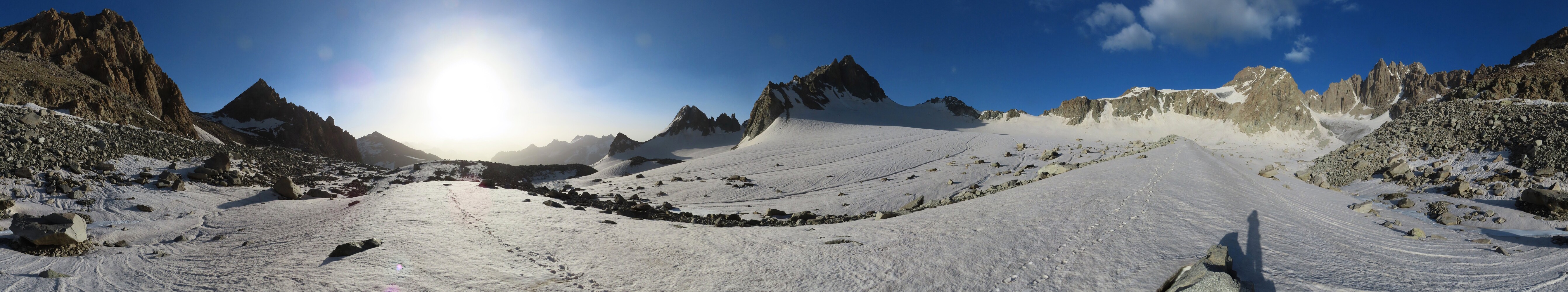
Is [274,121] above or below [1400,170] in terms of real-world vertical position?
above

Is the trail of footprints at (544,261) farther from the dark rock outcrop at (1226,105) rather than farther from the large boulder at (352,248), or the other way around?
the dark rock outcrop at (1226,105)

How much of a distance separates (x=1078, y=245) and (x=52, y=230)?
13.6 metres

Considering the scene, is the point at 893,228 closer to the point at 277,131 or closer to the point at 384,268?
the point at 384,268

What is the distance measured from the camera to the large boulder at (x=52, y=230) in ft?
20.4

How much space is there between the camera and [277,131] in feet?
181

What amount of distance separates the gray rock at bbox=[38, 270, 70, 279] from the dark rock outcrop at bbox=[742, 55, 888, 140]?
59.4m

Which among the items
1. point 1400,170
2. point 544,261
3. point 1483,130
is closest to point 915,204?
point 544,261

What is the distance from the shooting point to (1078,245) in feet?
21.3

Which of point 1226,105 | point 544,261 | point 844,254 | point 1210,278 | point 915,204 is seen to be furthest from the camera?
point 1226,105

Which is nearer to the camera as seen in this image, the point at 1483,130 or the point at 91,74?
the point at 1483,130

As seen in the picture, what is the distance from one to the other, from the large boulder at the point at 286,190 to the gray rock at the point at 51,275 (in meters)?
11.5

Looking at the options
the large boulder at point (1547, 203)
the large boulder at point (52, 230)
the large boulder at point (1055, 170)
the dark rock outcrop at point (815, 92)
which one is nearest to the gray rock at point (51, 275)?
the large boulder at point (52, 230)

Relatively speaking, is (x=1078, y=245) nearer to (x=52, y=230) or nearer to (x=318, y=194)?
(x=52, y=230)

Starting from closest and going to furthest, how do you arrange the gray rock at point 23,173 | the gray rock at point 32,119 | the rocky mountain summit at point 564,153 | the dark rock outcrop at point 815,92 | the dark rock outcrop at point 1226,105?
the gray rock at point 23,173, the gray rock at point 32,119, the dark rock outcrop at point 1226,105, the dark rock outcrop at point 815,92, the rocky mountain summit at point 564,153
